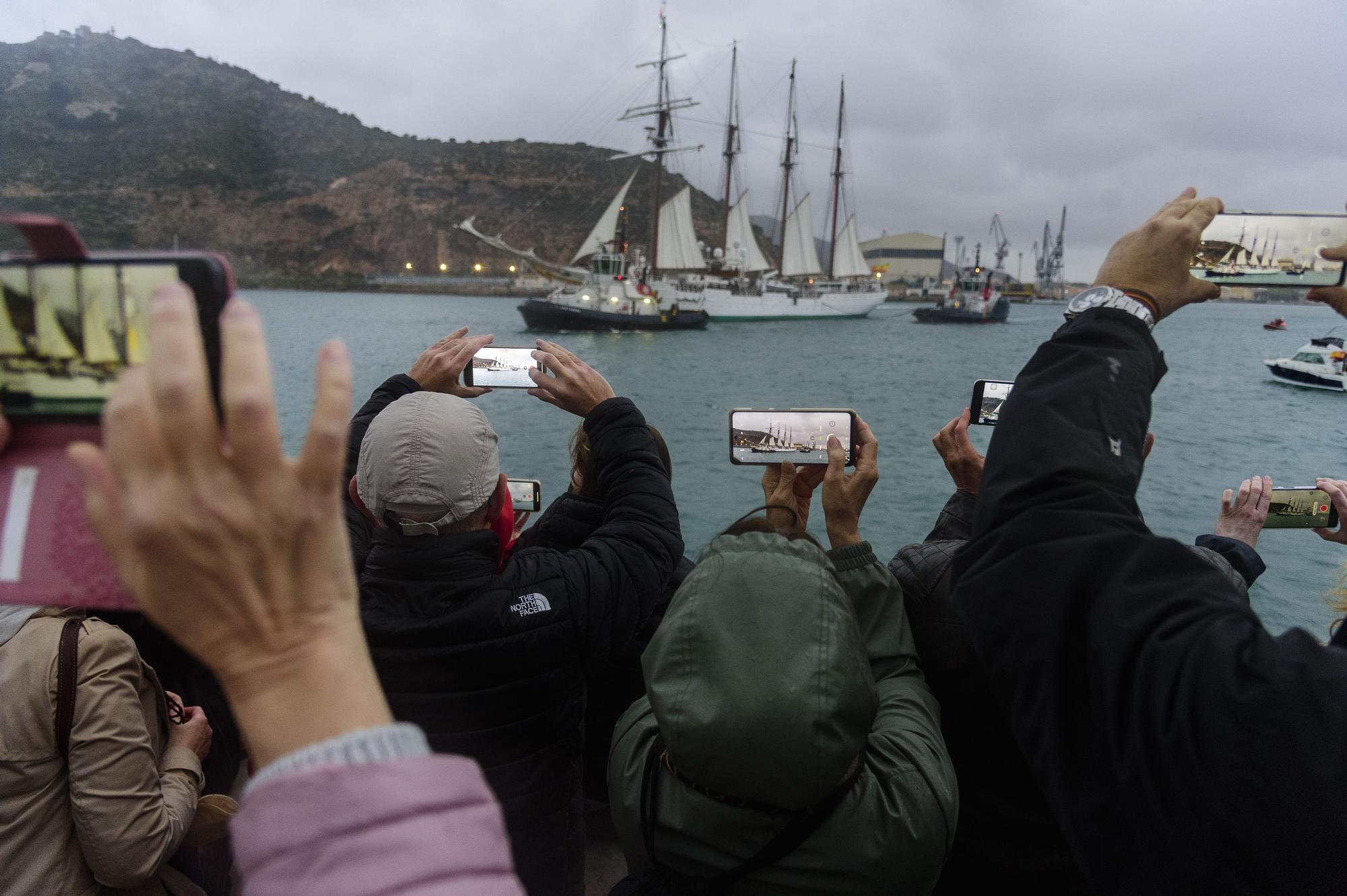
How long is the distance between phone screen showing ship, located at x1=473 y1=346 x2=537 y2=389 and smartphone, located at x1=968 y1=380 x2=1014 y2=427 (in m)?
1.31

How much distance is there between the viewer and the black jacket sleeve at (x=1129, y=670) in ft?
2.19

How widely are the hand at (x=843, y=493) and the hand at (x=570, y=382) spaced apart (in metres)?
0.54

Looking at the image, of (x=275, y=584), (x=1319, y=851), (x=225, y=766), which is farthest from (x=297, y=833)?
(x=225, y=766)

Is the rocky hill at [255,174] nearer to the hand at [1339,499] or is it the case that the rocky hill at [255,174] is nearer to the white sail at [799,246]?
the hand at [1339,499]

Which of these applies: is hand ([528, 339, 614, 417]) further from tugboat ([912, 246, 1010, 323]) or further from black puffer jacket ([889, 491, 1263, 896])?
tugboat ([912, 246, 1010, 323])

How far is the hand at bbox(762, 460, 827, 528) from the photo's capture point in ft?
6.44

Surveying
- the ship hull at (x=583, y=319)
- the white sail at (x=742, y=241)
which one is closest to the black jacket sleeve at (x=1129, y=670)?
the ship hull at (x=583, y=319)

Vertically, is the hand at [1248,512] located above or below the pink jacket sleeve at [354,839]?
below

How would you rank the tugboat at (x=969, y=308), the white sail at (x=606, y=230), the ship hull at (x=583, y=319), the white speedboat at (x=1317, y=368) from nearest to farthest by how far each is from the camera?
the white speedboat at (x=1317, y=368) → the ship hull at (x=583, y=319) → the white sail at (x=606, y=230) → the tugboat at (x=969, y=308)

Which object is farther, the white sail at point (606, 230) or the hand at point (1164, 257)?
the white sail at point (606, 230)

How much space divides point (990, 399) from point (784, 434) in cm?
67

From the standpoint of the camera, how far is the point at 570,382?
1.74 m

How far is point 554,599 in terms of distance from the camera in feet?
4.47

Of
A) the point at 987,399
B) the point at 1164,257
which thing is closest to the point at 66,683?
the point at 1164,257
